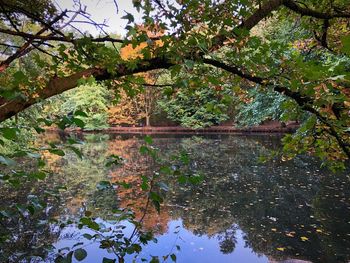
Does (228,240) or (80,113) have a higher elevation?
(228,240)

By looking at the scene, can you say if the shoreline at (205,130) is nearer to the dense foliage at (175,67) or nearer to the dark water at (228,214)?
the dark water at (228,214)

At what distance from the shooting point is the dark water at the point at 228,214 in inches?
210

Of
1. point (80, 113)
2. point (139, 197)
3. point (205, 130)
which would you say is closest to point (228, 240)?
point (139, 197)

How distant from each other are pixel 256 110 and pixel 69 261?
13123 mm

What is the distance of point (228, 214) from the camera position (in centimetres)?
697

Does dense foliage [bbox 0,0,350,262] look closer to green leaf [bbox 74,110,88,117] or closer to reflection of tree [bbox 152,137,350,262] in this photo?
green leaf [bbox 74,110,88,117]

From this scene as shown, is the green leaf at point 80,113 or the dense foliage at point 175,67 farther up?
the dense foliage at point 175,67

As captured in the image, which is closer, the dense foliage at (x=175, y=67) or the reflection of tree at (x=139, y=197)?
the dense foliage at (x=175, y=67)

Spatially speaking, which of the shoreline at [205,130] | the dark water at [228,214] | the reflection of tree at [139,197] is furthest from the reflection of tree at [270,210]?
the shoreline at [205,130]

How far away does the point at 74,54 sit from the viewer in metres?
2.19

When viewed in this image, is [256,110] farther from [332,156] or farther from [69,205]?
[332,156]

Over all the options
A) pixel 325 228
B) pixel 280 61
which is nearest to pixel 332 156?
pixel 280 61

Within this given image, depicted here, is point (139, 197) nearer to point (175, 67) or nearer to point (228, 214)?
point (228, 214)

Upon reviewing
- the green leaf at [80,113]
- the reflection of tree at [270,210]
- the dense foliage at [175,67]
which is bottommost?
the green leaf at [80,113]
